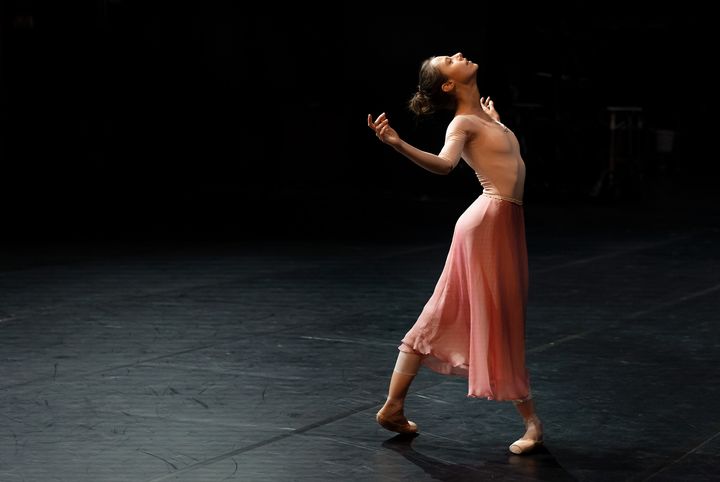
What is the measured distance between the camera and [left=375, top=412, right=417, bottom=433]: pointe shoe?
550 cm

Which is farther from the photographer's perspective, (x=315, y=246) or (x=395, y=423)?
(x=315, y=246)

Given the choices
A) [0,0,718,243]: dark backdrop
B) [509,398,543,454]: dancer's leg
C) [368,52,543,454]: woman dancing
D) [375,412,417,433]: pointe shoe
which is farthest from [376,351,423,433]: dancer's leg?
[0,0,718,243]: dark backdrop

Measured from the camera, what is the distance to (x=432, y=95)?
5.37 metres

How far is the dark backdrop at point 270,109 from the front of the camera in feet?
63.5

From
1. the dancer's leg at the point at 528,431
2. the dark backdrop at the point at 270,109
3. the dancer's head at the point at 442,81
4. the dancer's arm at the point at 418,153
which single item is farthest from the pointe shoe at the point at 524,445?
the dark backdrop at the point at 270,109

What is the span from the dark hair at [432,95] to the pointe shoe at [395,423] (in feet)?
4.34

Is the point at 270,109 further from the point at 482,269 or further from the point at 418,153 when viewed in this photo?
the point at 418,153

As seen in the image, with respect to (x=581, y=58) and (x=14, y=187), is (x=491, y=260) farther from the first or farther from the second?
(x=581, y=58)

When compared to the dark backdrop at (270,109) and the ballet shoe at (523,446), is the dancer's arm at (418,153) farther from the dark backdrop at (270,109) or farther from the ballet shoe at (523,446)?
the dark backdrop at (270,109)

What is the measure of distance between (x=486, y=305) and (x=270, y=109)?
17.4 metres

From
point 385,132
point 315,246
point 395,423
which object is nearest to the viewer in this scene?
point 385,132

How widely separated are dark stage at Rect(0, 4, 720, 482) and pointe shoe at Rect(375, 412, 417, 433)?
51 mm

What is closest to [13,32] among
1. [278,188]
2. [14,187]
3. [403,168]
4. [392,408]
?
[14,187]

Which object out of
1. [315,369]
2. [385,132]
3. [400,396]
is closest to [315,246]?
[315,369]
